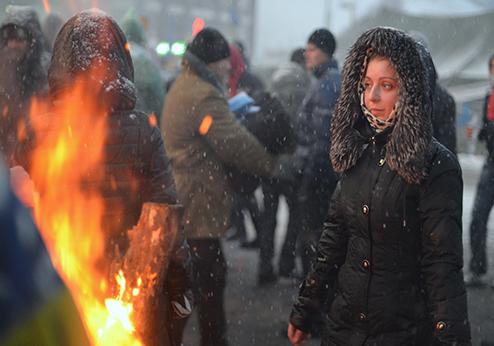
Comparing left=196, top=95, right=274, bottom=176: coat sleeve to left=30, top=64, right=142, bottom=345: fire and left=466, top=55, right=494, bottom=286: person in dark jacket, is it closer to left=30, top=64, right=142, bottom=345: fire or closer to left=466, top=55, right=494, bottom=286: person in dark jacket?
left=30, top=64, right=142, bottom=345: fire

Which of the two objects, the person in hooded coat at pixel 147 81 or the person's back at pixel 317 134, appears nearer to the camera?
the person's back at pixel 317 134

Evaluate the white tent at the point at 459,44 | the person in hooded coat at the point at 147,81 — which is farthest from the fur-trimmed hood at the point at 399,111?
the white tent at the point at 459,44

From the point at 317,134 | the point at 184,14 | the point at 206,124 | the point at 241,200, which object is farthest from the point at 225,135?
the point at 184,14

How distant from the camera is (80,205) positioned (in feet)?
10.2

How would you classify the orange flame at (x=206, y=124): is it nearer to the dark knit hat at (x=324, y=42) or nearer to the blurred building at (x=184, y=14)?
the dark knit hat at (x=324, y=42)

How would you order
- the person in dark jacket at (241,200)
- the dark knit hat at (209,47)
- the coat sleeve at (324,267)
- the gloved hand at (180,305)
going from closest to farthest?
the coat sleeve at (324,267), the gloved hand at (180,305), the dark knit hat at (209,47), the person in dark jacket at (241,200)

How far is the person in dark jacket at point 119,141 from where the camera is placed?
10.1 ft

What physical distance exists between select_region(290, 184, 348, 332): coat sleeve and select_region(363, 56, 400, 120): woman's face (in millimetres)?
387

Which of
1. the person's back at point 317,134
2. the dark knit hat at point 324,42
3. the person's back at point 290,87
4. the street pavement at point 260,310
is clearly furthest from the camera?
the person's back at point 290,87

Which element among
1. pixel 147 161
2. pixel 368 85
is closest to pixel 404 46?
pixel 368 85

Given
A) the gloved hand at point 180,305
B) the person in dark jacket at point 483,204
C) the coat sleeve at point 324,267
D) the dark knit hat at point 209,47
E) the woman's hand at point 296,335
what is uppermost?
the dark knit hat at point 209,47

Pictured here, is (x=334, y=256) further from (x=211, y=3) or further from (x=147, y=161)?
(x=211, y=3)

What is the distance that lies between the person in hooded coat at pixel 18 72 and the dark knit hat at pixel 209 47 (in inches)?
45.5

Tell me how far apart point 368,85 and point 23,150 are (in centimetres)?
152
